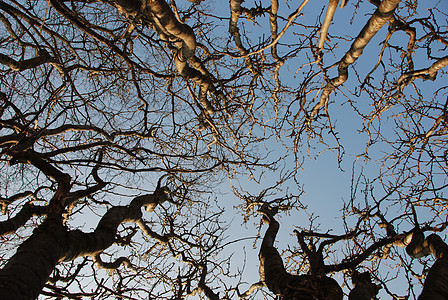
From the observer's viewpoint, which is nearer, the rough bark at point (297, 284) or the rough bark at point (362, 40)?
the rough bark at point (362, 40)

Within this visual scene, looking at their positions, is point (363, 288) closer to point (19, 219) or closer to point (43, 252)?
point (43, 252)

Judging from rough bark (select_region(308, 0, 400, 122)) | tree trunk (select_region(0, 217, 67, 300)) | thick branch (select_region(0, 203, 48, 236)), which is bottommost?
tree trunk (select_region(0, 217, 67, 300))

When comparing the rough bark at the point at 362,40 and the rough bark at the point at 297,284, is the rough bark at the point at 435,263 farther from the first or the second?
the rough bark at the point at 362,40

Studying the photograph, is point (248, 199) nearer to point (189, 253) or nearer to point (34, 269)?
point (189, 253)

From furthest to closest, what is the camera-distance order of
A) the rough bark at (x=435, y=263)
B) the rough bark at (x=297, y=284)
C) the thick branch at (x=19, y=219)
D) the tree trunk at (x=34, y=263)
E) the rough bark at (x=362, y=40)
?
1. the thick branch at (x=19, y=219)
2. the rough bark at (x=297, y=284)
3. the rough bark at (x=362, y=40)
4. the rough bark at (x=435, y=263)
5. the tree trunk at (x=34, y=263)

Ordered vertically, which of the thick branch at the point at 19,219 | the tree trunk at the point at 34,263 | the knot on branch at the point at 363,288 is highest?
the thick branch at the point at 19,219

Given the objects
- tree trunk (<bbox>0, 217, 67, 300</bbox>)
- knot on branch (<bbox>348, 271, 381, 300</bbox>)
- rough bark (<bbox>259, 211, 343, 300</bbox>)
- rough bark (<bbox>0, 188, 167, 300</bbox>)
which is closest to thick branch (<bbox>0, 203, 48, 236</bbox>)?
rough bark (<bbox>0, 188, 167, 300</bbox>)

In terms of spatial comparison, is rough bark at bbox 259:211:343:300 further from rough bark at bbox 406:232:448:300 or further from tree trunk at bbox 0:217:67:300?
tree trunk at bbox 0:217:67:300

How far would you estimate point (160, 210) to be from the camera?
5.45 metres

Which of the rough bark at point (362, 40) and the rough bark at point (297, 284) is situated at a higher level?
the rough bark at point (362, 40)

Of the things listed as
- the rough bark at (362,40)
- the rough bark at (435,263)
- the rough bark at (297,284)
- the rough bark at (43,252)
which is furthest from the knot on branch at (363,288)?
the rough bark at (43,252)

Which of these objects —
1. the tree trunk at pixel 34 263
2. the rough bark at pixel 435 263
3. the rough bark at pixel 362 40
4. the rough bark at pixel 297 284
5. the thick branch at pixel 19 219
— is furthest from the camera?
the thick branch at pixel 19 219

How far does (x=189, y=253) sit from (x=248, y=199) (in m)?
1.78

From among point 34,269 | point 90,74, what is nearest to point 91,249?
A: point 34,269
